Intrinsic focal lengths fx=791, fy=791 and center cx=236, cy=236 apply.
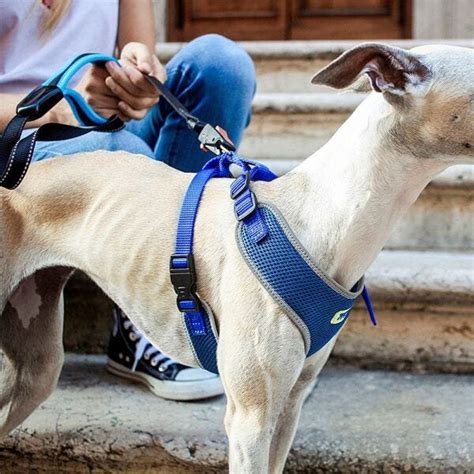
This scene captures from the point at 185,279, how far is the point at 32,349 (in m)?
0.47

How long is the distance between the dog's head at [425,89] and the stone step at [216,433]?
0.66 m

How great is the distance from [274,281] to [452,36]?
8.17 feet

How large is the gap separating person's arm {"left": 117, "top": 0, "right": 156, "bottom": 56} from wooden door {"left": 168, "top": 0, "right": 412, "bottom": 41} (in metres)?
1.72

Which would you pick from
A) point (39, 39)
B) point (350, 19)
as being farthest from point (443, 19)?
point (39, 39)

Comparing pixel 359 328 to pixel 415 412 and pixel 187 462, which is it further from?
pixel 187 462

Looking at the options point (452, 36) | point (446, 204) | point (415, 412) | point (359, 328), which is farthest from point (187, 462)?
point (452, 36)

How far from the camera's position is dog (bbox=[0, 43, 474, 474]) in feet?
3.71

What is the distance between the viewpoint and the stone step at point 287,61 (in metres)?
2.95

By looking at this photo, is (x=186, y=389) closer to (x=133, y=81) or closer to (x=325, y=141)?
(x=133, y=81)

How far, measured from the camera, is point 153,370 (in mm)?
1878

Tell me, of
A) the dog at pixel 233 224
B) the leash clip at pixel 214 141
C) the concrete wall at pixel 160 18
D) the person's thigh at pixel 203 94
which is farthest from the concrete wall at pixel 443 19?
the dog at pixel 233 224

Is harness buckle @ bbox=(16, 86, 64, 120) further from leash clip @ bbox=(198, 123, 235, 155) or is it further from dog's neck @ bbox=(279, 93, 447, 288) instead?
dog's neck @ bbox=(279, 93, 447, 288)

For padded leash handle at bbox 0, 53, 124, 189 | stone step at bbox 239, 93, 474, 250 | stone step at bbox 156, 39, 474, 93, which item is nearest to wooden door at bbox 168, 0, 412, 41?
stone step at bbox 156, 39, 474, 93

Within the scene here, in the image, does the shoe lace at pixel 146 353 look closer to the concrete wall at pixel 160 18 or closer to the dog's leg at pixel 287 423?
the dog's leg at pixel 287 423
